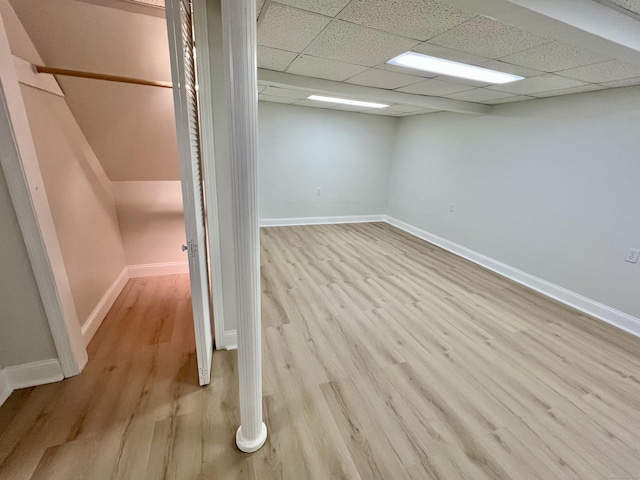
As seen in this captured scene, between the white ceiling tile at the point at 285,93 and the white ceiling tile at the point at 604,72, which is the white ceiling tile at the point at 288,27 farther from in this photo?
the white ceiling tile at the point at 604,72

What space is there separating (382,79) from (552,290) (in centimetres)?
294

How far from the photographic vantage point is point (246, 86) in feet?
2.90

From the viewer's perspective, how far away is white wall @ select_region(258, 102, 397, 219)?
461 centimetres

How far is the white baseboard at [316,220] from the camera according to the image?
4.97m

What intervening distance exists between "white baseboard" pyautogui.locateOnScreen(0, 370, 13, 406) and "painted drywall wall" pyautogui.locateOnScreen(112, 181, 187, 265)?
1.60 m

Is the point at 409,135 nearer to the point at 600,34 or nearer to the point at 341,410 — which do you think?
the point at 600,34

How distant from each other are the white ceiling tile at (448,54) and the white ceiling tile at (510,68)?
0.08 meters

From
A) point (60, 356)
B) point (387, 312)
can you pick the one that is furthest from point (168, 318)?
point (387, 312)

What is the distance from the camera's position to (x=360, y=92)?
9.59ft

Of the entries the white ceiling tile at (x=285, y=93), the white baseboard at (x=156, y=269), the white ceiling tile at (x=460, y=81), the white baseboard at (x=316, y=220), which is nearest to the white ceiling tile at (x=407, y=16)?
the white ceiling tile at (x=460, y=81)

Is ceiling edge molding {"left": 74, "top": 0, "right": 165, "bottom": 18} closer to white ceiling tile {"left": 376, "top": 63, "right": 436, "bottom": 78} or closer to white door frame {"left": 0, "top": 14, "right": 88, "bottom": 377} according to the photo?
white door frame {"left": 0, "top": 14, "right": 88, "bottom": 377}

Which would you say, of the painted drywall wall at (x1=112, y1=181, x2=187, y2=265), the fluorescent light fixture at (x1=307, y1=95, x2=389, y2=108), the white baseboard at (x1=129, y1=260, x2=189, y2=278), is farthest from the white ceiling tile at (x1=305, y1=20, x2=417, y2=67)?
the white baseboard at (x1=129, y1=260, x2=189, y2=278)

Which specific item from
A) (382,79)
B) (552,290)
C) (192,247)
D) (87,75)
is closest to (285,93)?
(382,79)

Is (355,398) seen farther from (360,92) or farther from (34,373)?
(360,92)
